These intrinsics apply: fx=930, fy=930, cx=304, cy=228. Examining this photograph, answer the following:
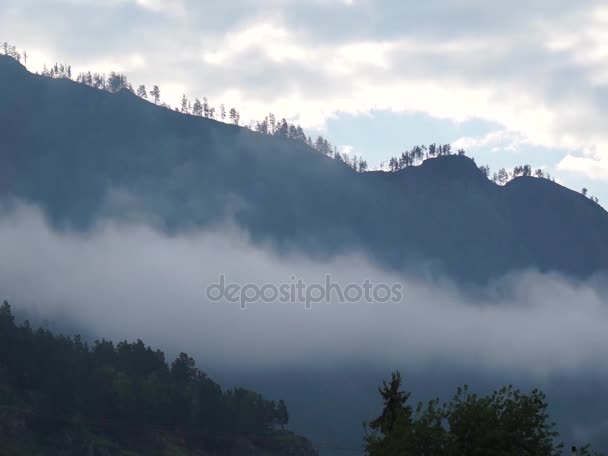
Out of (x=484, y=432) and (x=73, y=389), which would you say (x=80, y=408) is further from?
(x=484, y=432)

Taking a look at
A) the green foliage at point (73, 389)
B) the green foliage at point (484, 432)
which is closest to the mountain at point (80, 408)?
the green foliage at point (73, 389)

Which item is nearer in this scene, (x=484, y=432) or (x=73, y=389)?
(x=484, y=432)

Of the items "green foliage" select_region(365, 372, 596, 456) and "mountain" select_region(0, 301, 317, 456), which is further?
"mountain" select_region(0, 301, 317, 456)

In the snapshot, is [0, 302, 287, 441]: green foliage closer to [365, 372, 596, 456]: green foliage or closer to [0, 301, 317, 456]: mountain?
[0, 301, 317, 456]: mountain

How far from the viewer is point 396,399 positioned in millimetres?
81500

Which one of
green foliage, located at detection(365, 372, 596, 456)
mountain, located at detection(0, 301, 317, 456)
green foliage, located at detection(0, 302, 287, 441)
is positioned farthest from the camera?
green foliage, located at detection(0, 302, 287, 441)

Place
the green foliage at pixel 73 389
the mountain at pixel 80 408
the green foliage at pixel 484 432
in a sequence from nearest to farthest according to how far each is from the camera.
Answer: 1. the green foliage at pixel 484 432
2. the mountain at pixel 80 408
3. the green foliage at pixel 73 389

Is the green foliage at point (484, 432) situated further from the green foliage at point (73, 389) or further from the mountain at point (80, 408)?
the green foliage at point (73, 389)

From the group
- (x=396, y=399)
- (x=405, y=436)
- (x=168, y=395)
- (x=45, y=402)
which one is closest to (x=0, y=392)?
(x=45, y=402)

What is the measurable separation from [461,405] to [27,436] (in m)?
126

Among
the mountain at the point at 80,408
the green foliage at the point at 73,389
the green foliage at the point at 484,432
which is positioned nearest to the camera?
the green foliage at the point at 484,432

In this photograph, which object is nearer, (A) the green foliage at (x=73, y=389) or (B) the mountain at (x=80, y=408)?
(B) the mountain at (x=80, y=408)

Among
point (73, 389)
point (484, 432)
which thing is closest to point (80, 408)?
point (73, 389)

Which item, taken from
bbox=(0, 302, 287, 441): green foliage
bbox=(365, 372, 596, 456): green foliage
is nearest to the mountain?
bbox=(0, 302, 287, 441): green foliage
